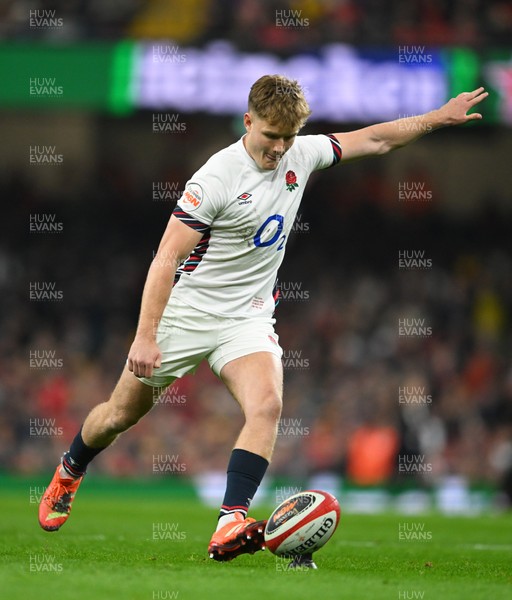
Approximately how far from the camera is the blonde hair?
232 inches

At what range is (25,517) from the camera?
1057 cm

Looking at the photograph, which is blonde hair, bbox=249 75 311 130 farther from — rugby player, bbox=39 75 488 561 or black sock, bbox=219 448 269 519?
black sock, bbox=219 448 269 519

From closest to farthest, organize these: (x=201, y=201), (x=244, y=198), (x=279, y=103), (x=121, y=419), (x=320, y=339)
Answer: (x=279, y=103)
(x=201, y=201)
(x=244, y=198)
(x=121, y=419)
(x=320, y=339)

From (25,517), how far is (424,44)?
8912 mm

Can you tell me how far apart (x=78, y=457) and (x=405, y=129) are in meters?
2.81

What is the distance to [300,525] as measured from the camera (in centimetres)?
546

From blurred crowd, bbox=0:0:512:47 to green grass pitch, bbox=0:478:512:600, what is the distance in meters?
7.51

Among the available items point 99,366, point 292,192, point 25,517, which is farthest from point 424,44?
point 292,192

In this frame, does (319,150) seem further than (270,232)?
Yes

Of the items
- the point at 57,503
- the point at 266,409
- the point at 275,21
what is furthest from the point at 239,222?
the point at 275,21

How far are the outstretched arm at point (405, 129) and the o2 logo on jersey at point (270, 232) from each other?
0.71 meters

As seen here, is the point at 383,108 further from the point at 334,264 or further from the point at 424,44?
the point at 334,264

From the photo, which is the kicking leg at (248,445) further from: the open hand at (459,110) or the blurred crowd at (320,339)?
the blurred crowd at (320,339)

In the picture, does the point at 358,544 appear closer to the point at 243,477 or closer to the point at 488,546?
the point at 488,546
